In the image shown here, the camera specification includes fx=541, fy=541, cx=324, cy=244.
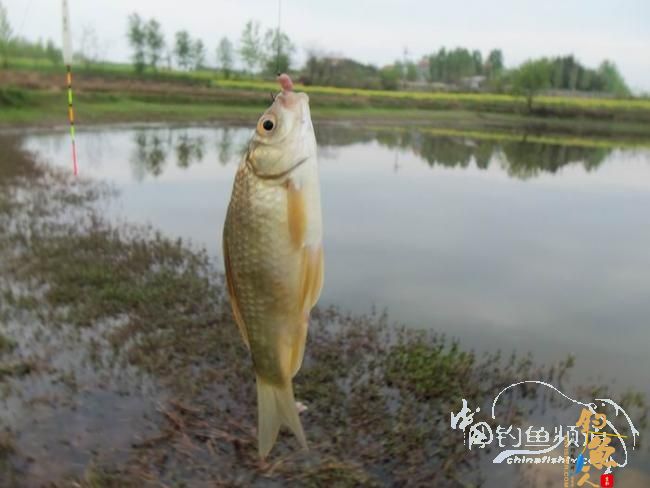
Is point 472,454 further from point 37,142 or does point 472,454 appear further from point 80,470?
point 37,142

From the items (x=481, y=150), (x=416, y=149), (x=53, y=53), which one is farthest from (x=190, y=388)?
(x=53, y=53)

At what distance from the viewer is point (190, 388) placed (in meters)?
4.36

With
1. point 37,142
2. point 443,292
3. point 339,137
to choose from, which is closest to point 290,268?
point 443,292

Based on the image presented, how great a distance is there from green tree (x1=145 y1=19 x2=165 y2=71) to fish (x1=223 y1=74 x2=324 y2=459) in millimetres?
66057

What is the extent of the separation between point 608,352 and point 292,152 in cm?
547

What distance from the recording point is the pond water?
6387mm

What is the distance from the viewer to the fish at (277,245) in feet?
5.66

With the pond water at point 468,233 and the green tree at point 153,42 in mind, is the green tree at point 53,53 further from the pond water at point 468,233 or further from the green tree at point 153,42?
the pond water at point 468,233

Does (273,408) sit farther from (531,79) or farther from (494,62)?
(494,62)

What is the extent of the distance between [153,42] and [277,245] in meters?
67.5

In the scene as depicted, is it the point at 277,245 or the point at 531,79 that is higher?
the point at 531,79

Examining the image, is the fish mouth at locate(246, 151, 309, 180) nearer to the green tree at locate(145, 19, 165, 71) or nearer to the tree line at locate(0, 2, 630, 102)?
the tree line at locate(0, 2, 630, 102)

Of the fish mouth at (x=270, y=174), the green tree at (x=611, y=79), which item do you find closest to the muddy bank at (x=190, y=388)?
the fish mouth at (x=270, y=174)

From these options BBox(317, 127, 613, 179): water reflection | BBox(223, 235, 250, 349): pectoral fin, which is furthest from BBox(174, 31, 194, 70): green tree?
BBox(223, 235, 250, 349): pectoral fin
